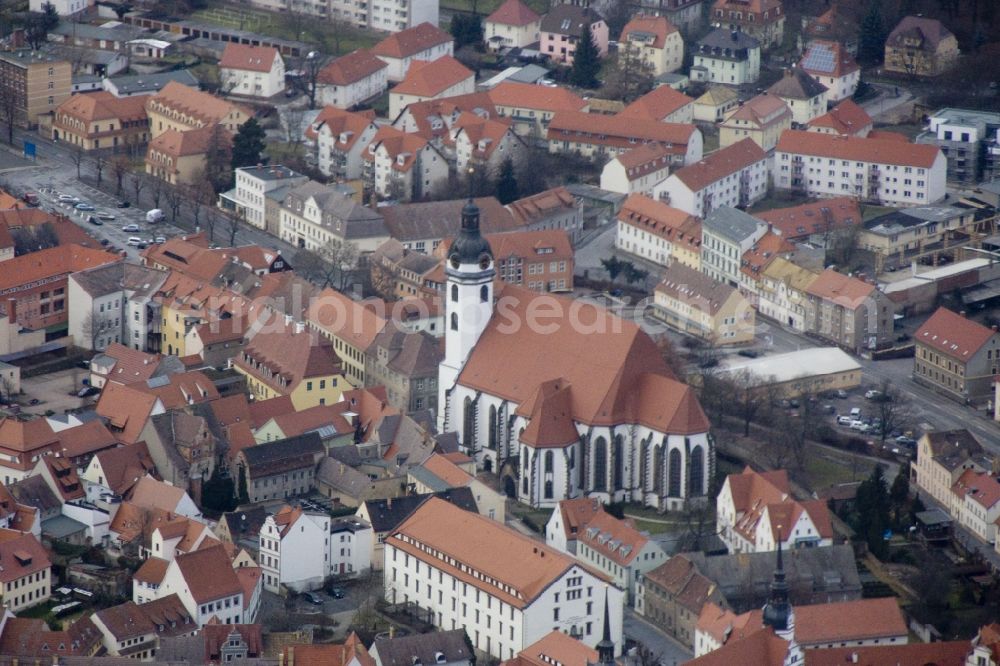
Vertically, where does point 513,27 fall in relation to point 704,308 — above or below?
above

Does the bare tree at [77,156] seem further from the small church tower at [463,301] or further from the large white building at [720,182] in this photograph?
the small church tower at [463,301]

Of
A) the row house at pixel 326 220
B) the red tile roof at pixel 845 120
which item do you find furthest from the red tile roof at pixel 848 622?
the red tile roof at pixel 845 120

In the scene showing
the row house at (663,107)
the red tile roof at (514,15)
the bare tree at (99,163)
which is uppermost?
the red tile roof at (514,15)

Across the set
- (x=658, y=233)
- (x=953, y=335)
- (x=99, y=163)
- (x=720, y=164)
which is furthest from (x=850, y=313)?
(x=99, y=163)

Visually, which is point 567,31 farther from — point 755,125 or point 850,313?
point 850,313

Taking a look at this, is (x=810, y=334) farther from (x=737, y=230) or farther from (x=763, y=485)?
(x=763, y=485)

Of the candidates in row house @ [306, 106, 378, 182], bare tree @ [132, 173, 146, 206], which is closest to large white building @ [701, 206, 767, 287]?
row house @ [306, 106, 378, 182]

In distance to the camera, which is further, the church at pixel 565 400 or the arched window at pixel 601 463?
the arched window at pixel 601 463
